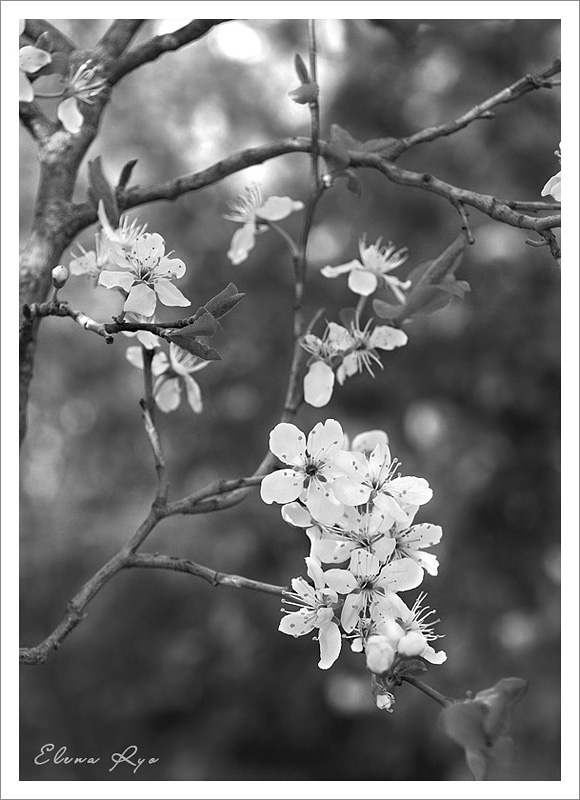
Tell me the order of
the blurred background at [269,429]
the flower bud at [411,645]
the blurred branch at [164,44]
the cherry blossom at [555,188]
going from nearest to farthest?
the flower bud at [411,645]
the cherry blossom at [555,188]
the blurred branch at [164,44]
the blurred background at [269,429]

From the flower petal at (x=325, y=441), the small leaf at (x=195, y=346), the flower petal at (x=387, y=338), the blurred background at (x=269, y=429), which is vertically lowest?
the blurred background at (x=269, y=429)

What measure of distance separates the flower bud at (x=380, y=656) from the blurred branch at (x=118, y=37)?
0.51m

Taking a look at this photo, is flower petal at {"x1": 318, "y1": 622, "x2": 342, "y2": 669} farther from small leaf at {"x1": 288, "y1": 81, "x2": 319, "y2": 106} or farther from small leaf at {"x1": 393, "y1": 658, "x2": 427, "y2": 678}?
small leaf at {"x1": 288, "y1": 81, "x2": 319, "y2": 106}

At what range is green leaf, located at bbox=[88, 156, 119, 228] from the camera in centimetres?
59

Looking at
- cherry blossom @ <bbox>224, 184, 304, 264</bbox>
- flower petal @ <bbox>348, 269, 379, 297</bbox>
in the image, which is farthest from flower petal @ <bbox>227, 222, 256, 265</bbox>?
flower petal @ <bbox>348, 269, 379, 297</bbox>

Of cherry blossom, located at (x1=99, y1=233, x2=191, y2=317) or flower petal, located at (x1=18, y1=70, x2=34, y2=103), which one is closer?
cherry blossom, located at (x1=99, y1=233, x2=191, y2=317)

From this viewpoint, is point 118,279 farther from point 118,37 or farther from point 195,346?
point 118,37

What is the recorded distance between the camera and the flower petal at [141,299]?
1.73 ft

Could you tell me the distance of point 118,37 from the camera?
740 millimetres

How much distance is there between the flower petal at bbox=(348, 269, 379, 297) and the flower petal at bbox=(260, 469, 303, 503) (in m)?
0.18

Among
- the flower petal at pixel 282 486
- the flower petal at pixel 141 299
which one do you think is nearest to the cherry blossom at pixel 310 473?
the flower petal at pixel 282 486

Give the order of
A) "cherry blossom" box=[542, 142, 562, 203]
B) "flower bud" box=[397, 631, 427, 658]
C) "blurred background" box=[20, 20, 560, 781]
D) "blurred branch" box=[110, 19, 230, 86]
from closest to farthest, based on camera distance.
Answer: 1. "flower bud" box=[397, 631, 427, 658]
2. "cherry blossom" box=[542, 142, 562, 203]
3. "blurred branch" box=[110, 19, 230, 86]
4. "blurred background" box=[20, 20, 560, 781]

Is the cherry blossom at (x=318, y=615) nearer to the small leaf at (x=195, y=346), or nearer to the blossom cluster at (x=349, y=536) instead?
the blossom cluster at (x=349, y=536)

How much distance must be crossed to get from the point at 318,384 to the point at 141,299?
143 mm
